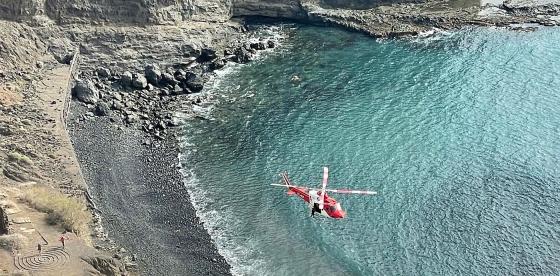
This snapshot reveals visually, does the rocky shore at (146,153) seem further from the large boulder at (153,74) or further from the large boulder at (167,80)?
the large boulder at (167,80)

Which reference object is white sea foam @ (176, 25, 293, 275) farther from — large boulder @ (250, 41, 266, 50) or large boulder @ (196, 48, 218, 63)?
large boulder @ (250, 41, 266, 50)

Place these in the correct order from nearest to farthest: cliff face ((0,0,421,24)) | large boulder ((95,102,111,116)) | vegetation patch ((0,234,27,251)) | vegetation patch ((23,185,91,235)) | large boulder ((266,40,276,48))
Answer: vegetation patch ((0,234,27,251)), vegetation patch ((23,185,91,235)), large boulder ((95,102,111,116)), cliff face ((0,0,421,24)), large boulder ((266,40,276,48))

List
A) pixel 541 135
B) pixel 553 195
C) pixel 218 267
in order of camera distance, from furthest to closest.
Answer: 1. pixel 541 135
2. pixel 553 195
3. pixel 218 267

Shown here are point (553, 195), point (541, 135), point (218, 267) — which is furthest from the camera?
point (541, 135)

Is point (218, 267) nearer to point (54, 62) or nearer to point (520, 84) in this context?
point (54, 62)

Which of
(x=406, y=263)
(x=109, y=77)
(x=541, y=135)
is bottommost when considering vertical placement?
(x=406, y=263)

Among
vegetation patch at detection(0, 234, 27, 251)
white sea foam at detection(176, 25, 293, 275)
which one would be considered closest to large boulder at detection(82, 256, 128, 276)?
vegetation patch at detection(0, 234, 27, 251)

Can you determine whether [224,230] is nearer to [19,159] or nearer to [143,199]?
[143,199]

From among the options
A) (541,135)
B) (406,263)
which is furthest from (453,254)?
(541,135)
